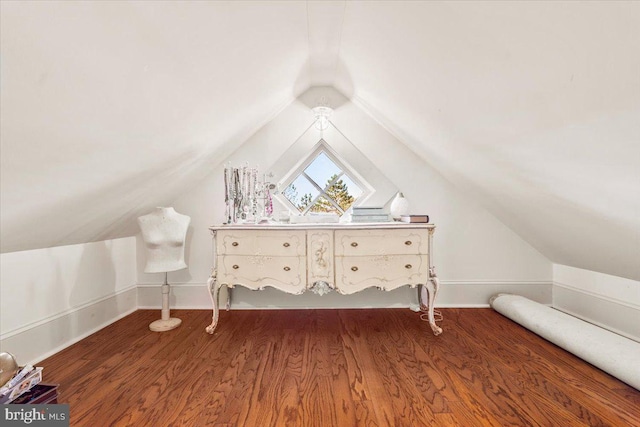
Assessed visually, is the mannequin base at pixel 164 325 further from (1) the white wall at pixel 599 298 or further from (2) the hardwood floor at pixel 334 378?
(1) the white wall at pixel 599 298

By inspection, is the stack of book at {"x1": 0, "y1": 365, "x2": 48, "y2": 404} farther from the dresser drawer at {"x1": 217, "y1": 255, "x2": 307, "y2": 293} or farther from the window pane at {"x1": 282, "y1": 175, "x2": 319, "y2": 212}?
the window pane at {"x1": 282, "y1": 175, "x2": 319, "y2": 212}

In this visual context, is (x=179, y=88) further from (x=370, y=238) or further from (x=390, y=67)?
(x=370, y=238)

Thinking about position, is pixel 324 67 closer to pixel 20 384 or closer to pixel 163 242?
pixel 163 242

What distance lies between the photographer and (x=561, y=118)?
1.16m

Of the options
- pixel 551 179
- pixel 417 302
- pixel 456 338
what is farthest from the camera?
pixel 417 302

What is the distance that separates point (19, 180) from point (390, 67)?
180cm

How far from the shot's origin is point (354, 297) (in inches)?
112

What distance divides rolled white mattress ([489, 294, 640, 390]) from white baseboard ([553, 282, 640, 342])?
12.9 inches

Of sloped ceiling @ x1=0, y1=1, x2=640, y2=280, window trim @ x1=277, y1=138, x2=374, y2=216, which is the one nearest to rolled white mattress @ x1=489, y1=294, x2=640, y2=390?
sloped ceiling @ x1=0, y1=1, x2=640, y2=280

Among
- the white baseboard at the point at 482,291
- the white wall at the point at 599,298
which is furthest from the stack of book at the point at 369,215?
the white wall at the point at 599,298

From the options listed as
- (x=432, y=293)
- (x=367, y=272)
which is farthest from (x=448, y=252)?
(x=367, y=272)

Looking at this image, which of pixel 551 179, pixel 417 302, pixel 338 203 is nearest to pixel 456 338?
pixel 417 302

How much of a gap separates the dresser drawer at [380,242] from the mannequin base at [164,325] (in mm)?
1410

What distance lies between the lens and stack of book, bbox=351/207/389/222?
2.46 m
